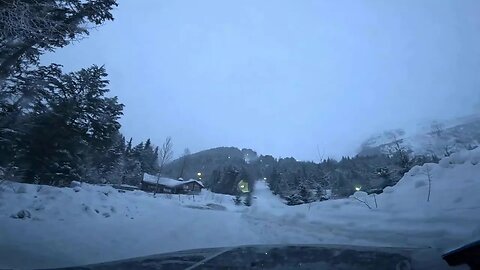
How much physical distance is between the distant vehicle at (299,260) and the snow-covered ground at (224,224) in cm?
167

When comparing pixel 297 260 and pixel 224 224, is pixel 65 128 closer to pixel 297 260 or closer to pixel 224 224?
pixel 224 224

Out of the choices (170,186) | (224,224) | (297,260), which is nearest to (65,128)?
(224,224)

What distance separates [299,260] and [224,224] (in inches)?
261

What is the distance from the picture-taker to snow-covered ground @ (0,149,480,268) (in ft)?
18.7

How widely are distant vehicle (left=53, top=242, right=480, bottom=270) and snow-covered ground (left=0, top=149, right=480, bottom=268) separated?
1671 mm

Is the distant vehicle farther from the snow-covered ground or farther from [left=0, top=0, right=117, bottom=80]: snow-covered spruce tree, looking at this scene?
[left=0, top=0, right=117, bottom=80]: snow-covered spruce tree

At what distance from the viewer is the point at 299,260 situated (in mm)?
4164

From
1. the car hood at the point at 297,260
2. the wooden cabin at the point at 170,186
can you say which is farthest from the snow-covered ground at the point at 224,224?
the wooden cabin at the point at 170,186

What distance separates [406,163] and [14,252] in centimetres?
2520

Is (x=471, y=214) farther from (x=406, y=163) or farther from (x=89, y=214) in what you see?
(x=406, y=163)

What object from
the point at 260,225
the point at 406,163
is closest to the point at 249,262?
the point at 260,225

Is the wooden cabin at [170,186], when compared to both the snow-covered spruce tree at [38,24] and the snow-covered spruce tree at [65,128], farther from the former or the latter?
the snow-covered spruce tree at [38,24]

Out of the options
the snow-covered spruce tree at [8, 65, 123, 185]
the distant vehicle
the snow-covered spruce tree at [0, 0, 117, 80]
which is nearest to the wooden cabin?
the snow-covered spruce tree at [8, 65, 123, 185]

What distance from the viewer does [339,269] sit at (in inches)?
141
